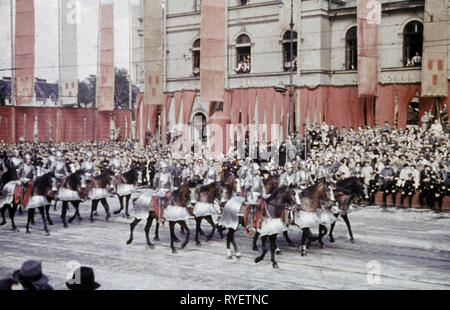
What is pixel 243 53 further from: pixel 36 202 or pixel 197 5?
pixel 36 202

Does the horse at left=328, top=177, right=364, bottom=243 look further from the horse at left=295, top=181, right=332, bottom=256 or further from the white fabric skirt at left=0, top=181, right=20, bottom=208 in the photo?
the white fabric skirt at left=0, top=181, right=20, bottom=208

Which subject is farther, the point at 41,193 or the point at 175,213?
the point at 41,193

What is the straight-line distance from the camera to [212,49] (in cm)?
3231

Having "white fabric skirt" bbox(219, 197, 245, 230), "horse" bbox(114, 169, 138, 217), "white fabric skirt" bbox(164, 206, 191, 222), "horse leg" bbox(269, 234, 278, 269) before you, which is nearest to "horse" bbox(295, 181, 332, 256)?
"horse leg" bbox(269, 234, 278, 269)

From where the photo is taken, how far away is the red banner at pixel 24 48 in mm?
13711

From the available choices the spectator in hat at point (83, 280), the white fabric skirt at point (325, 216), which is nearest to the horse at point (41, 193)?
the white fabric skirt at point (325, 216)

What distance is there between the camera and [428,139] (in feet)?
73.8

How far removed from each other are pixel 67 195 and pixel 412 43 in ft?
70.2

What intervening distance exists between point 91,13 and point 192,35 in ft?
65.3

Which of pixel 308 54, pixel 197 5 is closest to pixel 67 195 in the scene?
pixel 308 54

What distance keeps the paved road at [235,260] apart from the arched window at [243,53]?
65.8 feet

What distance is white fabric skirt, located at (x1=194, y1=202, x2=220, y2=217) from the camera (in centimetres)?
1365
